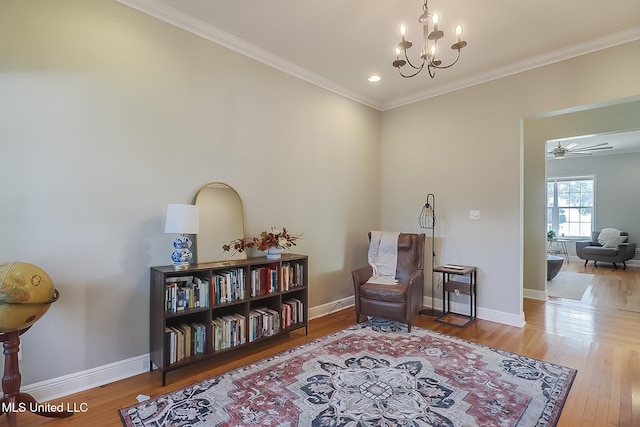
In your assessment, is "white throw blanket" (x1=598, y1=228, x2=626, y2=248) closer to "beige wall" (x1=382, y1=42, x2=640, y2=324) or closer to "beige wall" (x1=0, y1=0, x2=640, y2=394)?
"beige wall" (x1=382, y1=42, x2=640, y2=324)

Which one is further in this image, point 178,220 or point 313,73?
point 313,73

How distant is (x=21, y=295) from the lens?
1.66 metres

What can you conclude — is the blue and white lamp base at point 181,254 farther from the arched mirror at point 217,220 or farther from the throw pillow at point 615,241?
the throw pillow at point 615,241

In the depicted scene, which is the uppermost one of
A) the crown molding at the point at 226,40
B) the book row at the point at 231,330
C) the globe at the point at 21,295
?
the crown molding at the point at 226,40

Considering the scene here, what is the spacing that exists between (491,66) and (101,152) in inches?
158

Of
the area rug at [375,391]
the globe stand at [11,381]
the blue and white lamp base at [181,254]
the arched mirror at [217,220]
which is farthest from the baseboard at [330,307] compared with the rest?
the globe stand at [11,381]

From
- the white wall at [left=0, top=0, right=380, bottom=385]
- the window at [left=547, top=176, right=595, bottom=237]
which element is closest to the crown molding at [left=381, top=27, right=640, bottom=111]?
the white wall at [left=0, top=0, right=380, bottom=385]

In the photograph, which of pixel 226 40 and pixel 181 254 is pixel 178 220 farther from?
pixel 226 40

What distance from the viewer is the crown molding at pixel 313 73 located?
2645 mm

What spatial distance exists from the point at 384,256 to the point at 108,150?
10.2ft

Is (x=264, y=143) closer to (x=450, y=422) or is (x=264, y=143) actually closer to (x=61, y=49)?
(x=61, y=49)

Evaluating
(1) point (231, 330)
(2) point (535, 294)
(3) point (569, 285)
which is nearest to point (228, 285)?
(1) point (231, 330)

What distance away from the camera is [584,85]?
320 centimetres

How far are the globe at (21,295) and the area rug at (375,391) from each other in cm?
83
